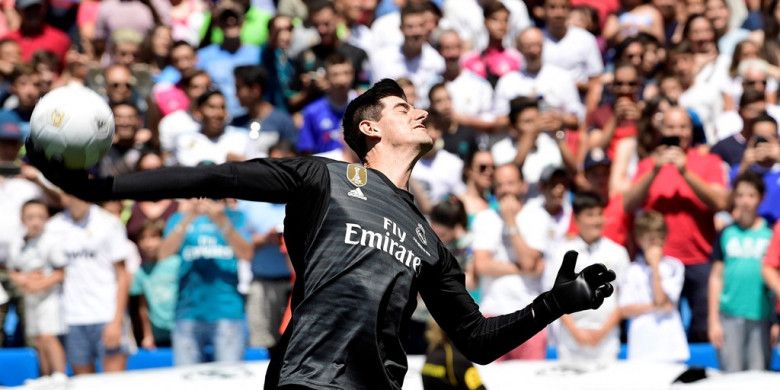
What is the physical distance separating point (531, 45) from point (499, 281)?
9.50ft

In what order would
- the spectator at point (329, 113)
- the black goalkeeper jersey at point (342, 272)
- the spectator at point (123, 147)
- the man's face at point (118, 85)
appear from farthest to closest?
the man's face at point (118, 85) < the spectator at point (329, 113) < the spectator at point (123, 147) < the black goalkeeper jersey at point (342, 272)

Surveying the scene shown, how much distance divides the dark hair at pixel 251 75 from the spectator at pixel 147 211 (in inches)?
46.3

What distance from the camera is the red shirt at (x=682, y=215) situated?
10.8 m

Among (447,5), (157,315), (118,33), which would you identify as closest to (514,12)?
(447,5)

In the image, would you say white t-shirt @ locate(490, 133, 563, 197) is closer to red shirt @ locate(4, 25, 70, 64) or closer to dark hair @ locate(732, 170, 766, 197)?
dark hair @ locate(732, 170, 766, 197)

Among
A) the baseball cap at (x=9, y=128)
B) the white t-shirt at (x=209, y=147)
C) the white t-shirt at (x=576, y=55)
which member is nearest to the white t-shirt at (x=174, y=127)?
the white t-shirt at (x=209, y=147)

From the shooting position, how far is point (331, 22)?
42.3 feet

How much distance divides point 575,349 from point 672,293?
2.69ft

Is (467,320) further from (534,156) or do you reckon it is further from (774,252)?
(534,156)

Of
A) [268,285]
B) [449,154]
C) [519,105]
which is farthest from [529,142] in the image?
[268,285]

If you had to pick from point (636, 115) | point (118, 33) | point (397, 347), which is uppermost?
point (118, 33)

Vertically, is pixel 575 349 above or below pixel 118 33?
below

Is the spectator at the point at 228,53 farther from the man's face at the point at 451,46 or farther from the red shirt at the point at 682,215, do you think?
the red shirt at the point at 682,215

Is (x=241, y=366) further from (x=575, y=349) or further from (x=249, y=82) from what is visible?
(x=249, y=82)
